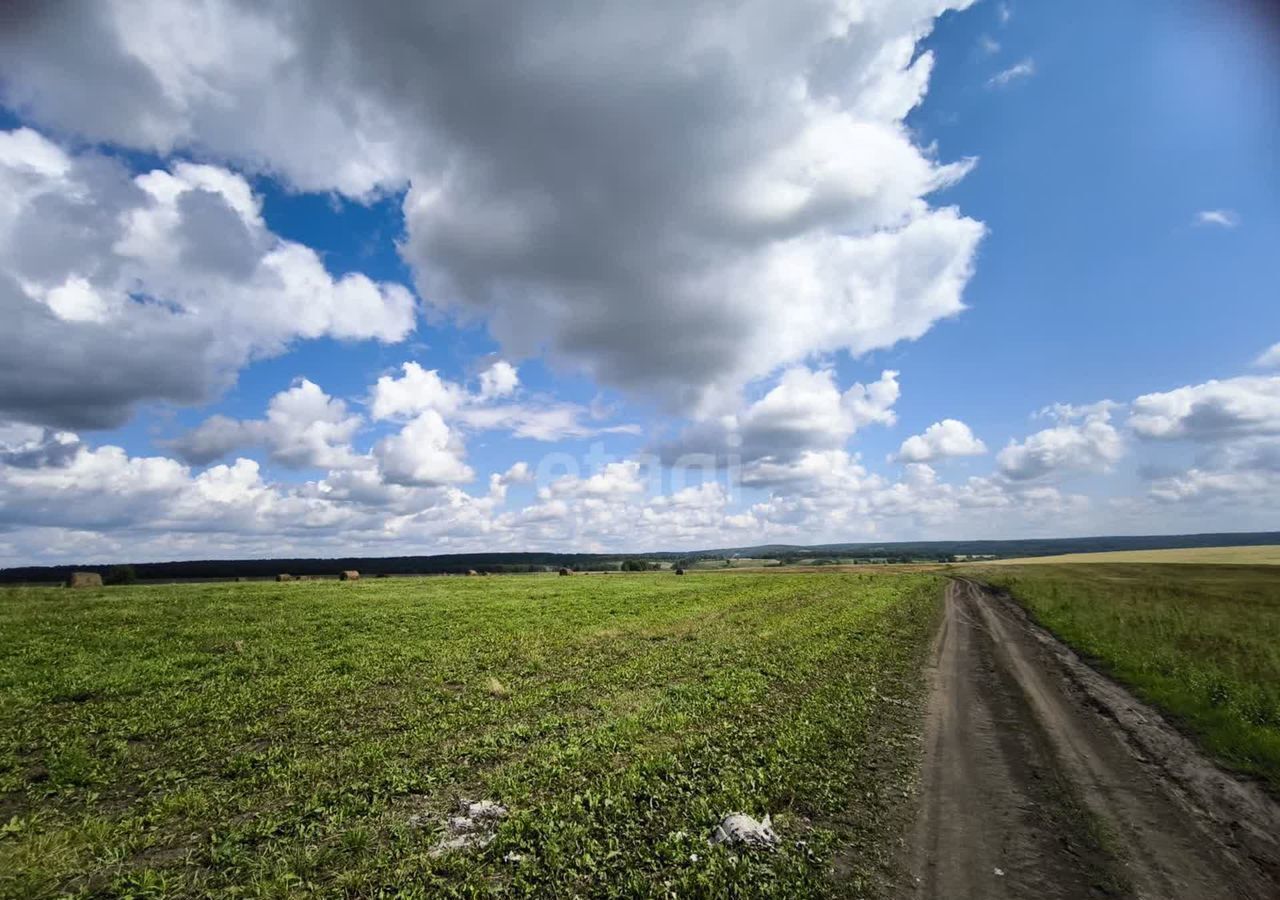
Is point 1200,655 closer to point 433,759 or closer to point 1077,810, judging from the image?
point 1077,810

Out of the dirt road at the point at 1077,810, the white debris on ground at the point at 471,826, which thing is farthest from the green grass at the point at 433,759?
the dirt road at the point at 1077,810

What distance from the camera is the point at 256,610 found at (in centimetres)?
3644

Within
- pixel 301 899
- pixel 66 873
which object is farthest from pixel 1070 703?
pixel 66 873

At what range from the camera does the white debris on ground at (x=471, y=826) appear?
9438 millimetres

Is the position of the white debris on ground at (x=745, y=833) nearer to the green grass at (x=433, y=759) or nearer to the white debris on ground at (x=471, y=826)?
the green grass at (x=433, y=759)

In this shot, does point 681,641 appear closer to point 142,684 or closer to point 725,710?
point 725,710

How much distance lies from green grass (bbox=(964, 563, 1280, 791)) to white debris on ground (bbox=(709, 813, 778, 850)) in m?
11.6

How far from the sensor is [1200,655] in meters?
24.5

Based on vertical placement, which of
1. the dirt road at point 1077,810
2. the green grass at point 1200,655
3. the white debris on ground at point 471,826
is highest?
the white debris on ground at point 471,826

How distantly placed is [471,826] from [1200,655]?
102 ft

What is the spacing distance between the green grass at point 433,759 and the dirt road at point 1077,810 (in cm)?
99

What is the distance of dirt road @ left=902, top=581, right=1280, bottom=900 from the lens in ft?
27.9

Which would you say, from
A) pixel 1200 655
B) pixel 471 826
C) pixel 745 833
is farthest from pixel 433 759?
pixel 1200 655

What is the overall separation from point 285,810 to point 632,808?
6.51m
